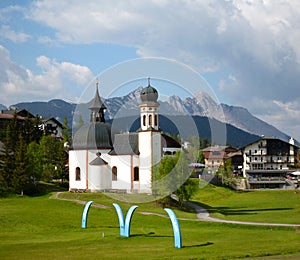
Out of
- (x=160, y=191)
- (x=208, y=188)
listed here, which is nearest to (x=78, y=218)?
(x=160, y=191)

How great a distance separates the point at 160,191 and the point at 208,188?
32.6 m

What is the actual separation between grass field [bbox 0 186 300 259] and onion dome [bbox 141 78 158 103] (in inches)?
526

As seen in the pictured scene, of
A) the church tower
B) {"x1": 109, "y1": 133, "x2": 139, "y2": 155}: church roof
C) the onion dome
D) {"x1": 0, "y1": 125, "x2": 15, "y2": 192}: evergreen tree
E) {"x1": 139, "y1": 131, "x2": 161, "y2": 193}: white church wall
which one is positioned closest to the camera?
{"x1": 0, "y1": 125, "x2": 15, "y2": 192}: evergreen tree

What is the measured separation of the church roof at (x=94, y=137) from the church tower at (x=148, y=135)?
5.14 m

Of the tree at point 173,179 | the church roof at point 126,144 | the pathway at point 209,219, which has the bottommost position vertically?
the pathway at point 209,219

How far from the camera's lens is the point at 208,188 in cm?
8719

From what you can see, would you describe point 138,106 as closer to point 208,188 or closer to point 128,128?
point 128,128

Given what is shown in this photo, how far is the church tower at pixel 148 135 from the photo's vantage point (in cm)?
6144

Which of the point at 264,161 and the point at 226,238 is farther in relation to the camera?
the point at 264,161

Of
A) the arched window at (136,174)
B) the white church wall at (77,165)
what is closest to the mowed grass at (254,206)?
the arched window at (136,174)

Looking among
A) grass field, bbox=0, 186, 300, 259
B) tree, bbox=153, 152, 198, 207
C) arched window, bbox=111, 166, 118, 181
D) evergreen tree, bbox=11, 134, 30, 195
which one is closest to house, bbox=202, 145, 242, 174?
arched window, bbox=111, 166, 118, 181

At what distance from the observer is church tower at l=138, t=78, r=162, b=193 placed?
202 feet

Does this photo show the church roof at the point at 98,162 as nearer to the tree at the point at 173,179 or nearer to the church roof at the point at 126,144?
the church roof at the point at 126,144

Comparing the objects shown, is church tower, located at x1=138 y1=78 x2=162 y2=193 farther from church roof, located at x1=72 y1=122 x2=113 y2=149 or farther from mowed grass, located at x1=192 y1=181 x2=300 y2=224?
mowed grass, located at x1=192 y1=181 x2=300 y2=224
